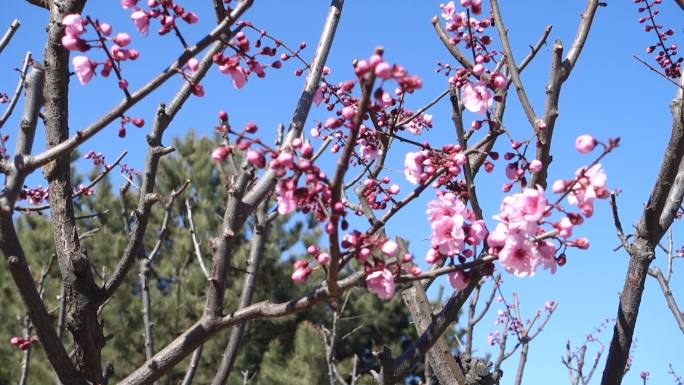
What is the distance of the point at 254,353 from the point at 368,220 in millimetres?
9633

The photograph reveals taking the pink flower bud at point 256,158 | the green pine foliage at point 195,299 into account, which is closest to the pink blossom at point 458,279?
the pink flower bud at point 256,158

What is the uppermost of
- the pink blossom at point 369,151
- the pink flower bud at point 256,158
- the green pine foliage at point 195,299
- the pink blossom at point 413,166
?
the green pine foliage at point 195,299

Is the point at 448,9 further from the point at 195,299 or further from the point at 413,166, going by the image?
the point at 195,299

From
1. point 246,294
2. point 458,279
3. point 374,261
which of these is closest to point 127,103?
point 374,261

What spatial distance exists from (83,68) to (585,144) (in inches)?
49.8

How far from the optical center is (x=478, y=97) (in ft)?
7.09

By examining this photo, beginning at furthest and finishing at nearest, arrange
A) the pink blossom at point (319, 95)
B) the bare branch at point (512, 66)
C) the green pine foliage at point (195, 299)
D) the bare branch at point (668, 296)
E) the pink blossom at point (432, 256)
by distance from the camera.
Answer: the green pine foliage at point (195, 299) → the bare branch at point (668, 296) → the pink blossom at point (319, 95) → the bare branch at point (512, 66) → the pink blossom at point (432, 256)

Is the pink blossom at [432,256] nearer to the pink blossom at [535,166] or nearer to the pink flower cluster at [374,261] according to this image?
the pink flower cluster at [374,261]

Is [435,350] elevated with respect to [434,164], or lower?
lower

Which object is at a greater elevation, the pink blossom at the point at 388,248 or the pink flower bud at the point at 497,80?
the pink flower bud at the point at 497,80

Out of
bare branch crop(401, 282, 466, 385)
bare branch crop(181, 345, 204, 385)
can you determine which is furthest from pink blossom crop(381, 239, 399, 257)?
bare branch crop(181, 345, 204, 385)

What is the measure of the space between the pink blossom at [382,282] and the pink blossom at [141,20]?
0.93 meters

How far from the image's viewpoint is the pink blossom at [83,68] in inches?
71.0

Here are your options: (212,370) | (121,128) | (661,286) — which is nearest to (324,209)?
(121,128)
